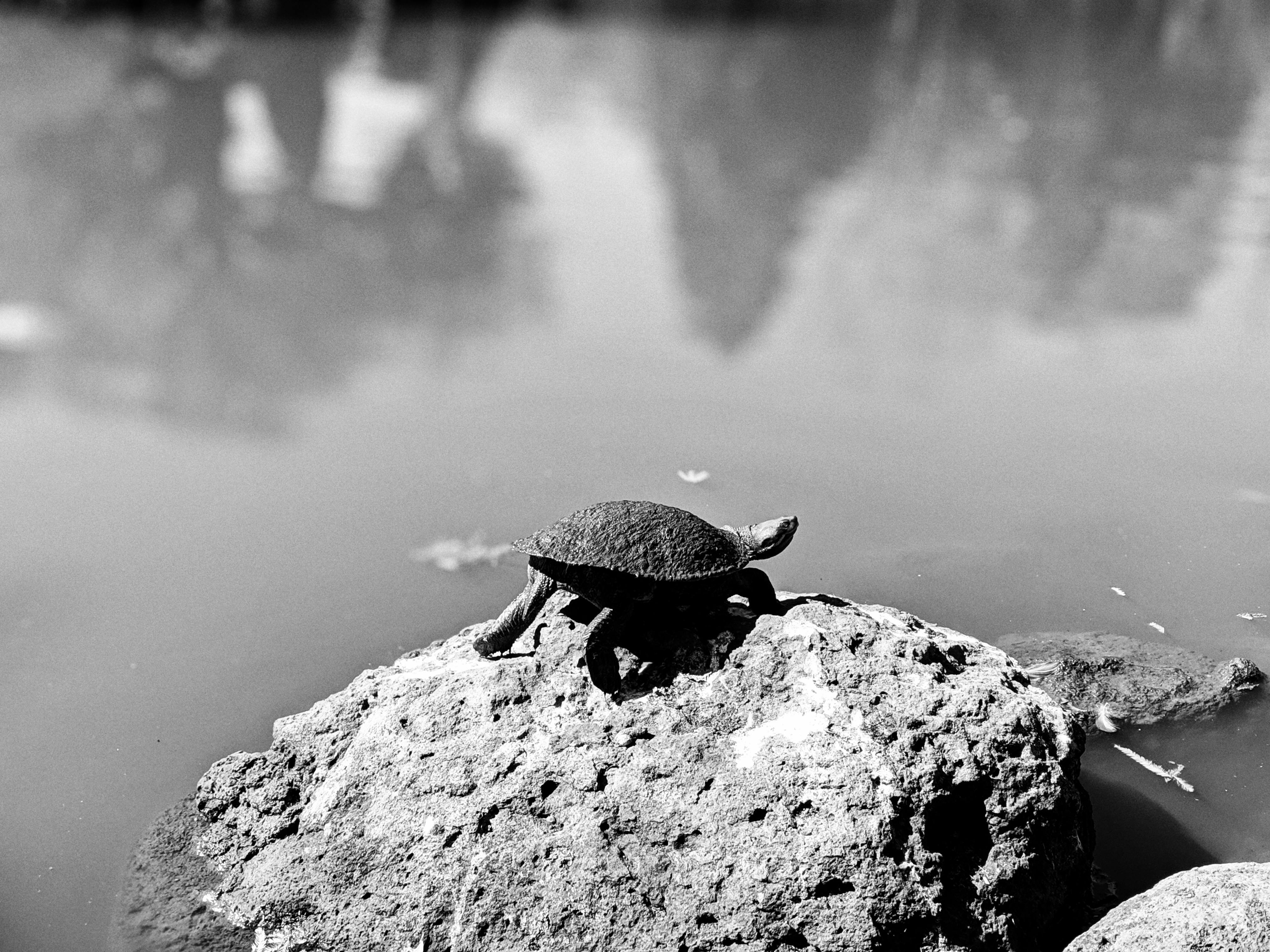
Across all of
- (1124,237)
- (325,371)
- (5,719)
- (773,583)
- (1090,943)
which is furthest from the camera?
(1124,237)

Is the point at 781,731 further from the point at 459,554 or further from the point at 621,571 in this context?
the point at 459,554

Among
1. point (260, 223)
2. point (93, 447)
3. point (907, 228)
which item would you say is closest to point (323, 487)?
point (93, 447)

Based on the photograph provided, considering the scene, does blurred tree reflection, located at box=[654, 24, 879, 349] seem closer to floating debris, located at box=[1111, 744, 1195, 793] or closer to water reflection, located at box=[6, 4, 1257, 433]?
water reflection, located at box=[6, 4, 1257, 433]

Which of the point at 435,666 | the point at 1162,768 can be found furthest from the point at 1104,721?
the point at 435,666

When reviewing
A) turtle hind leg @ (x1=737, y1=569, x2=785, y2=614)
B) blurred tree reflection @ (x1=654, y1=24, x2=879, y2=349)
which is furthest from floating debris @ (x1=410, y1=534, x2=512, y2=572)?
blurred tree reflection @ (x1=654, y1=24, x2=879, y2=349)

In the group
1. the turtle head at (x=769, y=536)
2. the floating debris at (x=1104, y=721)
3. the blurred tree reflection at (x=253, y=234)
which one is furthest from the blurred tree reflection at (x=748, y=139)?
the floating debris at (x=1104, y=721)

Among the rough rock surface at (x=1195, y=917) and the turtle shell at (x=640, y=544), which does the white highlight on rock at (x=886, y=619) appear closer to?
the turtle shell at (x=640, y=544)

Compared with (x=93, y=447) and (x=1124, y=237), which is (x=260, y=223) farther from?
(x=1124, y=237)
